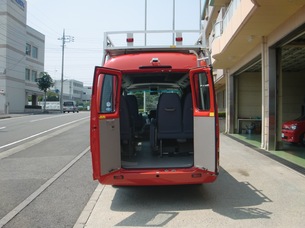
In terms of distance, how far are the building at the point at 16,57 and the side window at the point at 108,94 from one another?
43.8 m

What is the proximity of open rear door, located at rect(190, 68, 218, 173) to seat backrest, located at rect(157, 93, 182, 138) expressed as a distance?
0.85 metres

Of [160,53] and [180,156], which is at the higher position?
[160,53]

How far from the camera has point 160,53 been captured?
21.5 ft

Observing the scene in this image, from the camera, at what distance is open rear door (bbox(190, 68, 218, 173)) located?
5727 mm

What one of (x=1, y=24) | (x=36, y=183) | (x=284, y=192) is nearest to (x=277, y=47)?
(x=284, y=192)

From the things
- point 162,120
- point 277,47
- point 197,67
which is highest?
point 277,47

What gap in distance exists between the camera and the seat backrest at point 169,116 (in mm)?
6945

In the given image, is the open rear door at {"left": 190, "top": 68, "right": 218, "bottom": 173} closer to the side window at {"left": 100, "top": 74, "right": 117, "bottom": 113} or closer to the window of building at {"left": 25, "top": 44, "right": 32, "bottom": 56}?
the side window at {"left": 100, "top": 74, "right": 117, "bottom": 113}

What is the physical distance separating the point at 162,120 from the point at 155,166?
3.54 ft

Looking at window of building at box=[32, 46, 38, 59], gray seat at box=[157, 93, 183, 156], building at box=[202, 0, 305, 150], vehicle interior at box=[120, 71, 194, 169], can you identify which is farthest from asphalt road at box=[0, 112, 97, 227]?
window of building at box=[32, 46, 38, 59]

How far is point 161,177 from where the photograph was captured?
5.88 meters

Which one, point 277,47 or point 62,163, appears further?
point 277,47

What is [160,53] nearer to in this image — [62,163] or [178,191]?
[178,191]

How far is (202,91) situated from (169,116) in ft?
3.68
